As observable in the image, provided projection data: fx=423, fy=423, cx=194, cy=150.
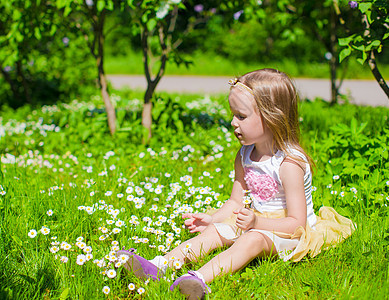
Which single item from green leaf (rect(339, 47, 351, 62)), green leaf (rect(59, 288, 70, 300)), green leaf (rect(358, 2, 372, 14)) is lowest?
green leaf (rect(59, 288, 70, 300))

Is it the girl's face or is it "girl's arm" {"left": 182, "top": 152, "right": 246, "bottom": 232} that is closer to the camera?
the girl's face

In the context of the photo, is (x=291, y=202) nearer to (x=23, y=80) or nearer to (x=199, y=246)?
(x=199, y=246)

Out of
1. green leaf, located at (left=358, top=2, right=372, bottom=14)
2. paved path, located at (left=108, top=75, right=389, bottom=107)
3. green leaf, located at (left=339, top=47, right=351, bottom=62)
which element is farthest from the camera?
paved path, located at (left=108, top=75, right=389, bottom=107)

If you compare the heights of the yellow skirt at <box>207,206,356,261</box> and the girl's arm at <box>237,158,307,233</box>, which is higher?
the girl's arm at <box>237,158,307,233</box>

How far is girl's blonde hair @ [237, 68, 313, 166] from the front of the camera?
2.09 m

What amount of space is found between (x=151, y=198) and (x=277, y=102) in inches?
46.0

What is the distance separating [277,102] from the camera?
212cm

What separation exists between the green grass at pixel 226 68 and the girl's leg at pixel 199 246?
8149 millimetres

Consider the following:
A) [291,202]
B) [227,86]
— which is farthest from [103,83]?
[227,86]

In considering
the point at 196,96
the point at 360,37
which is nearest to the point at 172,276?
the point at 360,37

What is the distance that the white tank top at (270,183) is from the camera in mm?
2207

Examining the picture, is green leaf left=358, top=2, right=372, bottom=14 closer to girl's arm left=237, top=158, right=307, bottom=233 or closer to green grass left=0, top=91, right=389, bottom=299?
green grass left=0, top=91, right=389, bottom=299

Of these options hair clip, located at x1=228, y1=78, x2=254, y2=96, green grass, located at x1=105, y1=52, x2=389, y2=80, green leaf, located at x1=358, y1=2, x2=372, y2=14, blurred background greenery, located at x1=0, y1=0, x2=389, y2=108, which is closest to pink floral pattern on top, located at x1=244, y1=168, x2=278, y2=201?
hair clip, located at x1=228, y1=78, x2=254, y2=96

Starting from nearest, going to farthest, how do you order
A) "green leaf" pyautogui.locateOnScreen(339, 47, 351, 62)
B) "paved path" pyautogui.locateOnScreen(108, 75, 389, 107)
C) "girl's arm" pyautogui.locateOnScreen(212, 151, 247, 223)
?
"girl's arm" pyautogui.locateOnScreen(212, 151, 247, 223) → "green leaf" pyautogui.locateOnScreen(339, 47, 351, 62) → "paved path" pyautogui.locateOnScreen(108, 75, 389, 107)
